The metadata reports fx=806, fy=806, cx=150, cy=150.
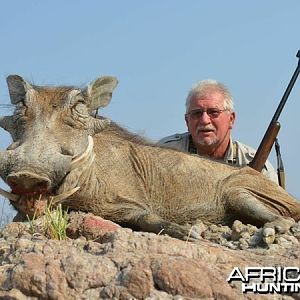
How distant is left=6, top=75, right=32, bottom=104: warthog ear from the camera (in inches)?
Answer: 286

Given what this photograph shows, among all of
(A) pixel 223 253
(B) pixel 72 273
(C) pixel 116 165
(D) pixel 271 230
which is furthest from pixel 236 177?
(B) pixel 72 273

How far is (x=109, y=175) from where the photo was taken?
7.51 meters

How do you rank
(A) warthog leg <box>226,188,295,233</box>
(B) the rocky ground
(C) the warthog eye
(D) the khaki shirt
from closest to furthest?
1. (B) the rocky ground
2. (C) the warthog eye
3. (A) warthog leg <box>226,188,295,233</box>
4. (D) the khaki shirt

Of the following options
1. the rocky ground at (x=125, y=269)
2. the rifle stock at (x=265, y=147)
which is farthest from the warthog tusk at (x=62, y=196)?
the rifle stock at (x=265, y=147)

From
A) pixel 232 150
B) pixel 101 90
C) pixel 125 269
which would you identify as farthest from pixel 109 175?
pixel 125 269

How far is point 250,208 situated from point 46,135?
200cm

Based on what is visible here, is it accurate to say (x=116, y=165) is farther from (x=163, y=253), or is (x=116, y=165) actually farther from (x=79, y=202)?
(x=163, y=253)

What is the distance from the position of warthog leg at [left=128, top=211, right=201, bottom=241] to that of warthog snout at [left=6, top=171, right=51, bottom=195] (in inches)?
38.4

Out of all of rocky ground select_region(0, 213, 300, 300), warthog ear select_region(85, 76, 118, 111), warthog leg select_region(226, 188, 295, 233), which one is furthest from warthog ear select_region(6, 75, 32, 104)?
rocky ground select_region(0, 213, 300, 300)

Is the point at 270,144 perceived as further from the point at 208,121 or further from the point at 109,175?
the point at 109,175

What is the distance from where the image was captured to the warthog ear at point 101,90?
25.0 feet

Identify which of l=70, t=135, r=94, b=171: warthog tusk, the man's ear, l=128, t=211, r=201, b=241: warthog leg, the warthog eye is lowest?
l=128, t=211, r=201, b=241: warthog leg

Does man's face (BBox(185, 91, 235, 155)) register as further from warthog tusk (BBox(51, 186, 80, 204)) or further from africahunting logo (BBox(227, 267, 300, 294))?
africahunting logo (BBox(227, 267, 300, 294))

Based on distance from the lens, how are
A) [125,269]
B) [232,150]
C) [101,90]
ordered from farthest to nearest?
[232,150], [101,90], [125,269]
